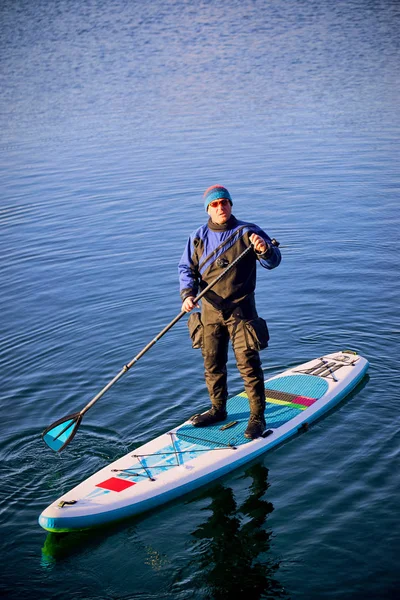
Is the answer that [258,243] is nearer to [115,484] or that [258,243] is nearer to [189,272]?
[189,272]

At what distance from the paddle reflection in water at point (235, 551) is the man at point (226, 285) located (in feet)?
3.83

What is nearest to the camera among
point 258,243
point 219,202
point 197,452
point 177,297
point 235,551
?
point 235,551

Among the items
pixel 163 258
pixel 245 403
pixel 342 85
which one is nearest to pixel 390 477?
pixel 245 403

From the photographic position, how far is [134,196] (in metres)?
18.1

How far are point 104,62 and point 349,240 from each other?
24.9 m

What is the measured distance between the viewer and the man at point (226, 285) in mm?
7137

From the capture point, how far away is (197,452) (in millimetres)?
7516

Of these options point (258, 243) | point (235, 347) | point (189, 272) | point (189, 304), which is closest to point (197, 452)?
point (235, 347)

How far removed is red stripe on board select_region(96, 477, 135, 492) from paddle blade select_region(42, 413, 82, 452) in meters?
0.64

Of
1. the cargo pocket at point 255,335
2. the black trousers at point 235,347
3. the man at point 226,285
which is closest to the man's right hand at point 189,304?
the man at point 226,285

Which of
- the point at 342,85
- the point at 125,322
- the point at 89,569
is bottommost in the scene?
the point at 89,569

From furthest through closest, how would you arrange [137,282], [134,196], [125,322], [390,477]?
[134,196], [137,282], [125,322], [390,477]

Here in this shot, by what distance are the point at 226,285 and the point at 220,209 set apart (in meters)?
0.77

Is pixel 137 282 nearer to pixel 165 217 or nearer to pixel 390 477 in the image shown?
pixel 165 217
